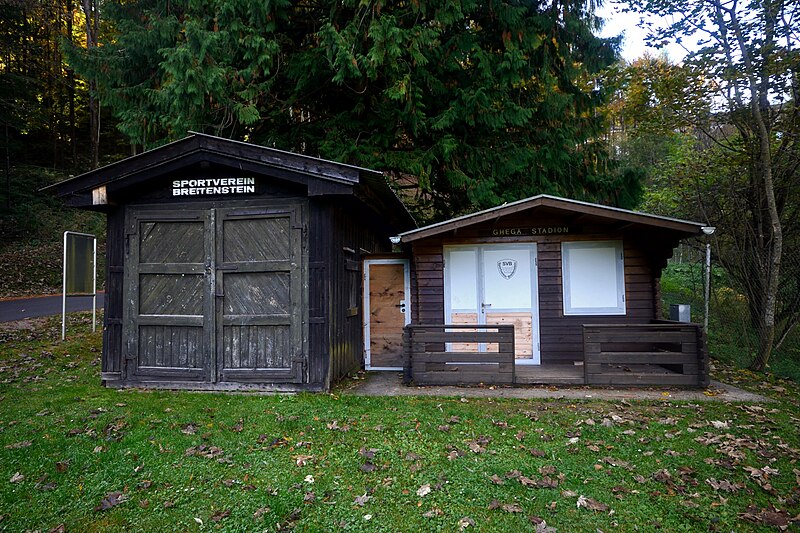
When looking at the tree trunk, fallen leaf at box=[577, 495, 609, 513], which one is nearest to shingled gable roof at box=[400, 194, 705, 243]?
fallen leaf at box=[577, 495, 609, 513]

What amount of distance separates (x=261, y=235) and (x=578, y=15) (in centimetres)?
1031

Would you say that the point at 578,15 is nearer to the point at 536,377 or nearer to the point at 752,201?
the point at 752,201

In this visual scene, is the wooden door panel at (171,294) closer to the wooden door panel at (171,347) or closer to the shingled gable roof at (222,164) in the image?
the wooden door panel at (171,347)

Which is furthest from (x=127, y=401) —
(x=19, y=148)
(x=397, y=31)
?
(x=19, y=148)

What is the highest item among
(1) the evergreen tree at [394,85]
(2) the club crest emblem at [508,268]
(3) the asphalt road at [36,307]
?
(1) the evergreen tree at [394,85]

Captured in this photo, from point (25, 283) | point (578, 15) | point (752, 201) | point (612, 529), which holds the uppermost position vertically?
point (578, 15)

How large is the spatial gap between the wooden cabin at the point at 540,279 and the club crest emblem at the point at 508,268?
0.02 metres

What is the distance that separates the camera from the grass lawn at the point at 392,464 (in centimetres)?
363

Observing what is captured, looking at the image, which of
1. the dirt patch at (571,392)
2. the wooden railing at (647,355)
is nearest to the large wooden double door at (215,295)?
the dirt patch at (571,392)

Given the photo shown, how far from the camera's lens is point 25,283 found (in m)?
18.6

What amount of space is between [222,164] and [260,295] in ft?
6.75

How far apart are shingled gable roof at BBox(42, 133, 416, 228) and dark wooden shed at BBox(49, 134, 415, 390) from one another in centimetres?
2

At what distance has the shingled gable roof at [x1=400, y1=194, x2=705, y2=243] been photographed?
25.1 ft

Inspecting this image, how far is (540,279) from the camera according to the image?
29.0 feet
